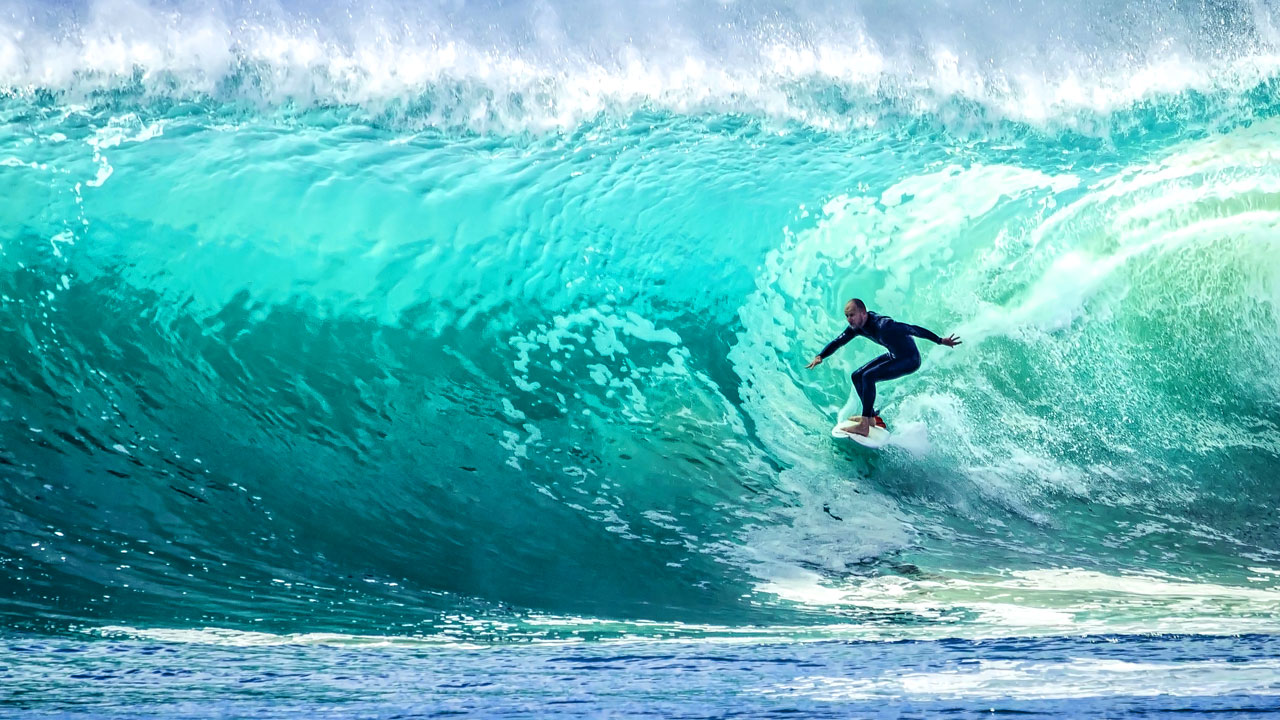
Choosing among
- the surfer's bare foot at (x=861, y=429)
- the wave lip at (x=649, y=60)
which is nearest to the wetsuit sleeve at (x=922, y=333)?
the surfer's bare foot at (x=861, y=429)

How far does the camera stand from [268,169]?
659 cm

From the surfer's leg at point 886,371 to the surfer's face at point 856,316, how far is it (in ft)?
0.98

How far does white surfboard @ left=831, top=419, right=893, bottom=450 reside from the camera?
5934mm

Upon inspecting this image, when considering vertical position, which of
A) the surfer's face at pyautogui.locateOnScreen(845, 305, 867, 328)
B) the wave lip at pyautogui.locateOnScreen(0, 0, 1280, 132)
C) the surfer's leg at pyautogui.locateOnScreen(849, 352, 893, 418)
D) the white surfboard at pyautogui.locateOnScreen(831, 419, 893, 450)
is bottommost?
the white surfboard at pyautogui.locateOnScreen(831, 419, 893, 450)

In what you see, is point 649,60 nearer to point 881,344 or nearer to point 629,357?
point 629,357

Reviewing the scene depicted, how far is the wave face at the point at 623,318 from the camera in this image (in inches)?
190

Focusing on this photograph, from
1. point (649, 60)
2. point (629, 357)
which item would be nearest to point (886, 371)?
point (629, 357)

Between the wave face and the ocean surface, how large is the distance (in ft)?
0.09

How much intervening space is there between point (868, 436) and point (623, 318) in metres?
1.81

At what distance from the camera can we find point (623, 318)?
21.8 feet

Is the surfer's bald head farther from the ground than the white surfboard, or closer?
farther from the ground

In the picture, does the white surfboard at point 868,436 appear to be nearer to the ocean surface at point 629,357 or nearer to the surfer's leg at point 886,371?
the ocean surface at point 629,357

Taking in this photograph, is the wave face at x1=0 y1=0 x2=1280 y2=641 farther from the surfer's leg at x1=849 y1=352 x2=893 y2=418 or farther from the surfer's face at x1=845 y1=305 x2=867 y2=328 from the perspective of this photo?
the surfer's face at x1=845 y1=305 x2=867 y2=328

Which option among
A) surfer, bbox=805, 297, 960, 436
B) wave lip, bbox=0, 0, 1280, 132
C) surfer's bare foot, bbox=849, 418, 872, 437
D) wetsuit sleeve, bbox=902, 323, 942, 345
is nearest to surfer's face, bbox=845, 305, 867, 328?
surfer, bbox=805, 297, 960, 436
